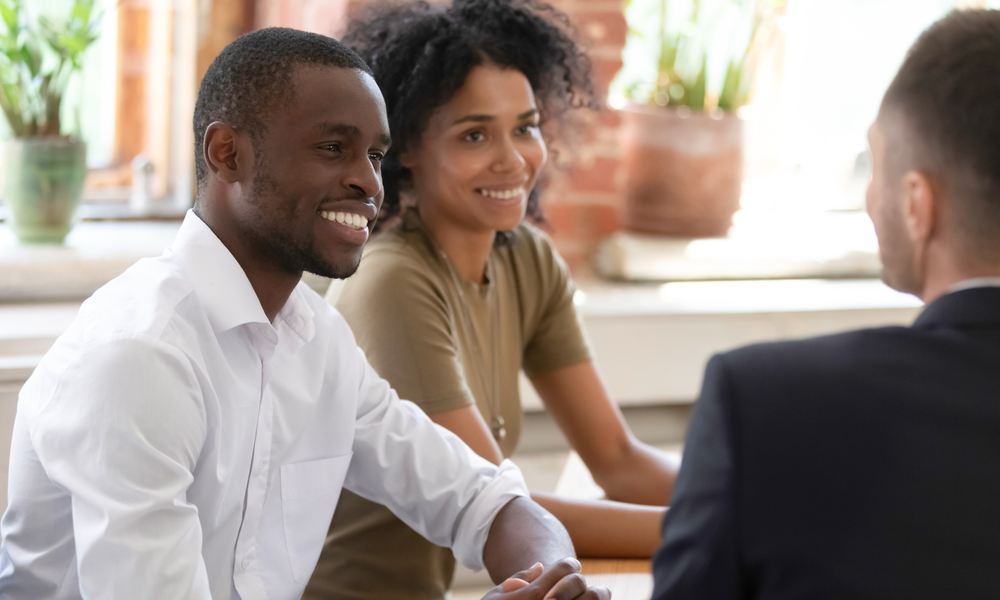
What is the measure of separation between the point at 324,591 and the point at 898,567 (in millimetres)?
904

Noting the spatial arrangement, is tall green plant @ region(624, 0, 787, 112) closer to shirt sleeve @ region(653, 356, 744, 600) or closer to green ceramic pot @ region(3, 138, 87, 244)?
green ceramic pot @ region(3, 138, 87, 244)

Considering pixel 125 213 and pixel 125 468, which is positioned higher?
pixel 125 468

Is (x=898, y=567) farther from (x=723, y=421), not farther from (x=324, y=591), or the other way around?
(x=324, y=591)

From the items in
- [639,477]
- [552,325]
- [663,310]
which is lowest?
[639,477]

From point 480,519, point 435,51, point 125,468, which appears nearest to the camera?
point 125,468

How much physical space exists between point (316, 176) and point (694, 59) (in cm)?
163

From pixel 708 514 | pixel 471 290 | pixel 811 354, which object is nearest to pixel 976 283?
pixel 811 354

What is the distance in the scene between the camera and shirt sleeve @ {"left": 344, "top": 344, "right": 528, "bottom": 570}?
127 centimetres

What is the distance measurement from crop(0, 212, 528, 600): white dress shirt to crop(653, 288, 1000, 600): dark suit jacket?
0.48 meters

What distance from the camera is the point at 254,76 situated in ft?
3.50

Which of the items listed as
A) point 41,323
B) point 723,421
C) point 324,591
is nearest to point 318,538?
point 324,591

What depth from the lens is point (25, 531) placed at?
1012 millimetres

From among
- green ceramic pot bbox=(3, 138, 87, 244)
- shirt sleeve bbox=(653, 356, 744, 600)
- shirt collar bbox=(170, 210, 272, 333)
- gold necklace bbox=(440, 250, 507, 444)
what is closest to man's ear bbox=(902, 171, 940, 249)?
shirt sleeve bbox=(653, 356, 744, 600)

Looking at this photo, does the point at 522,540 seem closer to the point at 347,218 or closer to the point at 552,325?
the point at 347,218
